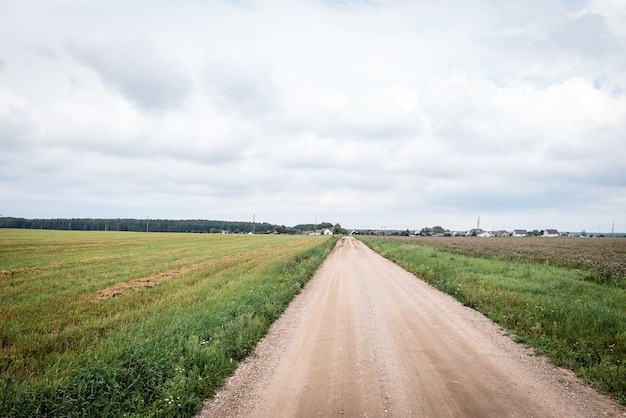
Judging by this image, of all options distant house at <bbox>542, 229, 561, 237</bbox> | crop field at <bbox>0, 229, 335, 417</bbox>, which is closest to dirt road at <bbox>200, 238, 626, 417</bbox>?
crop field at <bbox>0, 229, 335, 417</bbox>

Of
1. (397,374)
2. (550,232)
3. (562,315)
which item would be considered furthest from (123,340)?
(550,232)

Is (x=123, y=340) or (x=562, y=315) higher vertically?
(x=562, y=315)

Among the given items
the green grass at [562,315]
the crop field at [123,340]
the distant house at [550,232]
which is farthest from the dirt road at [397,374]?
the distant house at [550,232]

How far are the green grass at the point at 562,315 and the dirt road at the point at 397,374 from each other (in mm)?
559

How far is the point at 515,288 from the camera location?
591 inches

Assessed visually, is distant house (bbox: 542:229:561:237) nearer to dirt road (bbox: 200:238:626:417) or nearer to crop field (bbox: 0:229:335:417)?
dirt road (bbox: 200:238:626:417)

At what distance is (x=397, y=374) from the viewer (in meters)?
6.59

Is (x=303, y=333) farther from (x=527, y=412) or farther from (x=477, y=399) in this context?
(x=527, y=412)

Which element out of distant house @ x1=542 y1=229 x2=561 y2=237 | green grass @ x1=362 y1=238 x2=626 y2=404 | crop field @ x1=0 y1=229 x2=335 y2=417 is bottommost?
crop field @ x1=0 y1=229 x2=335 y2=417

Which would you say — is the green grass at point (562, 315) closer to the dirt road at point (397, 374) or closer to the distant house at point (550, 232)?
the dirt road at point (397, 374)

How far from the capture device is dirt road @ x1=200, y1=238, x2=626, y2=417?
540 centimetres

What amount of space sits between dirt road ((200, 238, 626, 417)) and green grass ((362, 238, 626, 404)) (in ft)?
1.83

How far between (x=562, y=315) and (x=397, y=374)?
7303 millimetres

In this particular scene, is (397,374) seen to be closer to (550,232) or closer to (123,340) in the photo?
(123,340)
